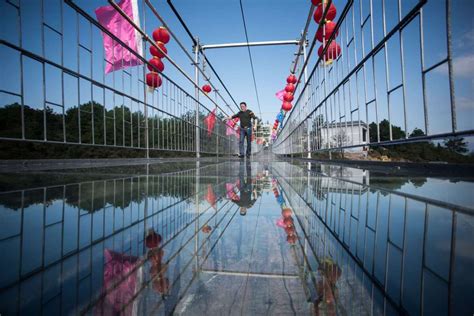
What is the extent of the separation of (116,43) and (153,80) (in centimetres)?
95

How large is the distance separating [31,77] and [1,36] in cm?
29

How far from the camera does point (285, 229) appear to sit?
54 centimetres

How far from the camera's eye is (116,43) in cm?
299

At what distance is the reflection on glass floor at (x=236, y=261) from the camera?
275mm

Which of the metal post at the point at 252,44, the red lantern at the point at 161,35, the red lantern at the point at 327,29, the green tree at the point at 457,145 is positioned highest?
the metal post at the point at 252,44

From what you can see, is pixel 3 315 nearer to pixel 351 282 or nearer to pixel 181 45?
pixel 351 282

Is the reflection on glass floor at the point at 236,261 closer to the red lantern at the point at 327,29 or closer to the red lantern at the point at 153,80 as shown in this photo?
the red lantern at the point at 327,29

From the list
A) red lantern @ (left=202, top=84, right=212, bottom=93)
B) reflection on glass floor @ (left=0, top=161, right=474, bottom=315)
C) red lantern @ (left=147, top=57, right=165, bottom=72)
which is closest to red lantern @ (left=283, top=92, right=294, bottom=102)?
red lantern @ (left=202, top=84, right=212, bottom=93)

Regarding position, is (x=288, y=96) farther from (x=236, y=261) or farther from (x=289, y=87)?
(x=236, y=261)

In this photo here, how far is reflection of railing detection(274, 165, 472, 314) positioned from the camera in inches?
11.1

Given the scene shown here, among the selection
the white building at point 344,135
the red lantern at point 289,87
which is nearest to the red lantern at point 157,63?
the white building at point 344,135

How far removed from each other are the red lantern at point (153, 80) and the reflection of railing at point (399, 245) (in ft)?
11.6

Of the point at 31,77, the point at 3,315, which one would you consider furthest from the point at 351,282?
the point at 31,77

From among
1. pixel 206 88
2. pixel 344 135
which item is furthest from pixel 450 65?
pixel 206 88
